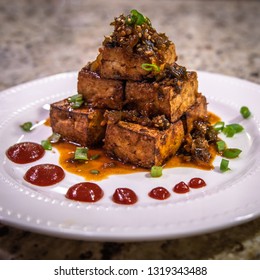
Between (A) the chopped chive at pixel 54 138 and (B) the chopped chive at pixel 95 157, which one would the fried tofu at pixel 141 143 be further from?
(A) the chopped chive at pixel 54 138

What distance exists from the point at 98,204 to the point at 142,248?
0.46 metres

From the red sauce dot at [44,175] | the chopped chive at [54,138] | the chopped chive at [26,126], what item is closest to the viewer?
the red sauce dot at [44,175]

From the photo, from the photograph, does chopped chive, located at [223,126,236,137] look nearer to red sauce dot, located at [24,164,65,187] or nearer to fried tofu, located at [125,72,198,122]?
fried tofu, located at [125,72,198,122]

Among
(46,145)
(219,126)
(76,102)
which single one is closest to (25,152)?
(46,145)

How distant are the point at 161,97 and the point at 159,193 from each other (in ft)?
2.55

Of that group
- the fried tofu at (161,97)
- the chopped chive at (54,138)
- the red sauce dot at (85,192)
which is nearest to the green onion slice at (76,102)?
the chopped chive at (54,138)

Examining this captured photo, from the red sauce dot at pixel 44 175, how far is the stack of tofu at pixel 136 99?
0.49 meters

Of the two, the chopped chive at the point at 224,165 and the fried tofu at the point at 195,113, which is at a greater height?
the fried tofu at the point at 195,113

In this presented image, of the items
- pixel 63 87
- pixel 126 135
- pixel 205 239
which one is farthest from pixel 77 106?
pixel 205 239

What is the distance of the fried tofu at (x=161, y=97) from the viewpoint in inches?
135

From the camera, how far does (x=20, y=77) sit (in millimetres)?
5309

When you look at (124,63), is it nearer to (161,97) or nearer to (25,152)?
(161,97)

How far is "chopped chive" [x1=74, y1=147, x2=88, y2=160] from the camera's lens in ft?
11.7

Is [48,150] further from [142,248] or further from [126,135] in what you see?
[142,248]
